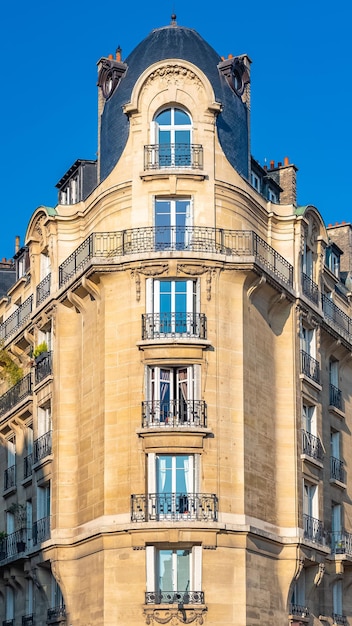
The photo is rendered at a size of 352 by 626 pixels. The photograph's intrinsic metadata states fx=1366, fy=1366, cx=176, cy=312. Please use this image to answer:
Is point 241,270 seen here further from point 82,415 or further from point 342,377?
point 342,377

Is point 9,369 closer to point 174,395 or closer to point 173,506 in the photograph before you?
point 174,395

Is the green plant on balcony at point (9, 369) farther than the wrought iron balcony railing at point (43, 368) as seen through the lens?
Yes

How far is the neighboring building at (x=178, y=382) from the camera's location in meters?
38.8

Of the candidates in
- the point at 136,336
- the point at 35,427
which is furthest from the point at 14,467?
the point at 136,336

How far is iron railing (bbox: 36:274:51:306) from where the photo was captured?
46.1 m

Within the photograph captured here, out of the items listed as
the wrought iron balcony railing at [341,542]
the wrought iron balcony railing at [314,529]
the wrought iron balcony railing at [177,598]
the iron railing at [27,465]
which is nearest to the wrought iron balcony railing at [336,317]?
the wrought iron balcony railing at [341,542]

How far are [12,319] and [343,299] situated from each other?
12523 millimetres

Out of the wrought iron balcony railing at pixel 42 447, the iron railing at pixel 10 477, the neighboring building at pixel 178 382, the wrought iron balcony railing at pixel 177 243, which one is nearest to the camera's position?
the neighboring building at pixel 178 382

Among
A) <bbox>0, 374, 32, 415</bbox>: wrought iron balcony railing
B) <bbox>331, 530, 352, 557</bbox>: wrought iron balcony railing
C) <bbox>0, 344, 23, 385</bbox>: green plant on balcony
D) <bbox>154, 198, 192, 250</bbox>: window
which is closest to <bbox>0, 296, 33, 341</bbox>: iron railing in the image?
<bbox>0, 344, 23, 385</bbox>: green plant on balcony

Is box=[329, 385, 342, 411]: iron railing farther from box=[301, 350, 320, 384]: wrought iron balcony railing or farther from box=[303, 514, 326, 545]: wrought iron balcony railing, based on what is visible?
box=[303, 514, 326, 545]: wrought iron balcony railing

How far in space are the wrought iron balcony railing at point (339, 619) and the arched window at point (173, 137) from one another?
1607 cm

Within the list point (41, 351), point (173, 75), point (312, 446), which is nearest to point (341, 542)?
point (312, 446)

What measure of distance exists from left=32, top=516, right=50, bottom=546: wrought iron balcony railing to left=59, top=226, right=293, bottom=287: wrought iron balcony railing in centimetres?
814

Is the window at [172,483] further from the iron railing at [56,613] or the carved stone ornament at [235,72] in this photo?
the carved stone ornament at [235,72]
